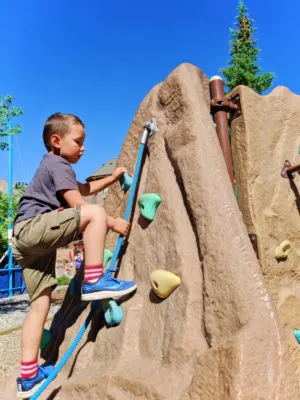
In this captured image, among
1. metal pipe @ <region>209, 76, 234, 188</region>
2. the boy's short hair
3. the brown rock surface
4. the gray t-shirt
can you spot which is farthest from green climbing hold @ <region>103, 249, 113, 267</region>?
metal pipe @ <region>209, 76, 234, 188</region>

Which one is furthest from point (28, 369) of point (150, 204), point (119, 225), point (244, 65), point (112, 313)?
point (244, 65)

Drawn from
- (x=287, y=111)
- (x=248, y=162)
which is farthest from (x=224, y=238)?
(x=287, y=111)

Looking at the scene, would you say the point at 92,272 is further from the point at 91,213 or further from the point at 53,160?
the point at 53,160

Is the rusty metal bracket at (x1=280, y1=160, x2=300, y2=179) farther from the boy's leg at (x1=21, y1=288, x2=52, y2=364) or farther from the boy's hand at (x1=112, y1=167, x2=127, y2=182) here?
the boy's leg at (x1=21, y1=288, x2=52, y2=364)

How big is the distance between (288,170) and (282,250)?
1.90 ft

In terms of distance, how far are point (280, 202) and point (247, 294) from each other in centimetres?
106

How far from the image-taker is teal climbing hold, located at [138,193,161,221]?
2135 millimetres

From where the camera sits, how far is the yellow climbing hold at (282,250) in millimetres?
2301

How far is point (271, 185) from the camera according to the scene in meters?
2.47

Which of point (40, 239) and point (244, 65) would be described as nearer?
point (40, 239)

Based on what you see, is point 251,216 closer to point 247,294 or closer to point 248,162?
point 248,162

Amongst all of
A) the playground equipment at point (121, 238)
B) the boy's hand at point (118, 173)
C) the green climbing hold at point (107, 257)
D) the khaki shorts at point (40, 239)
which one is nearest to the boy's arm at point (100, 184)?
the boy's hand at point (118, 173)

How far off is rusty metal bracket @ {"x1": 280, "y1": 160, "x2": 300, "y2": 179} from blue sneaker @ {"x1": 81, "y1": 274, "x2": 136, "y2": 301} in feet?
4.58

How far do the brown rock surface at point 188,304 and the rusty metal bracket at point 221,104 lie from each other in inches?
5.1
